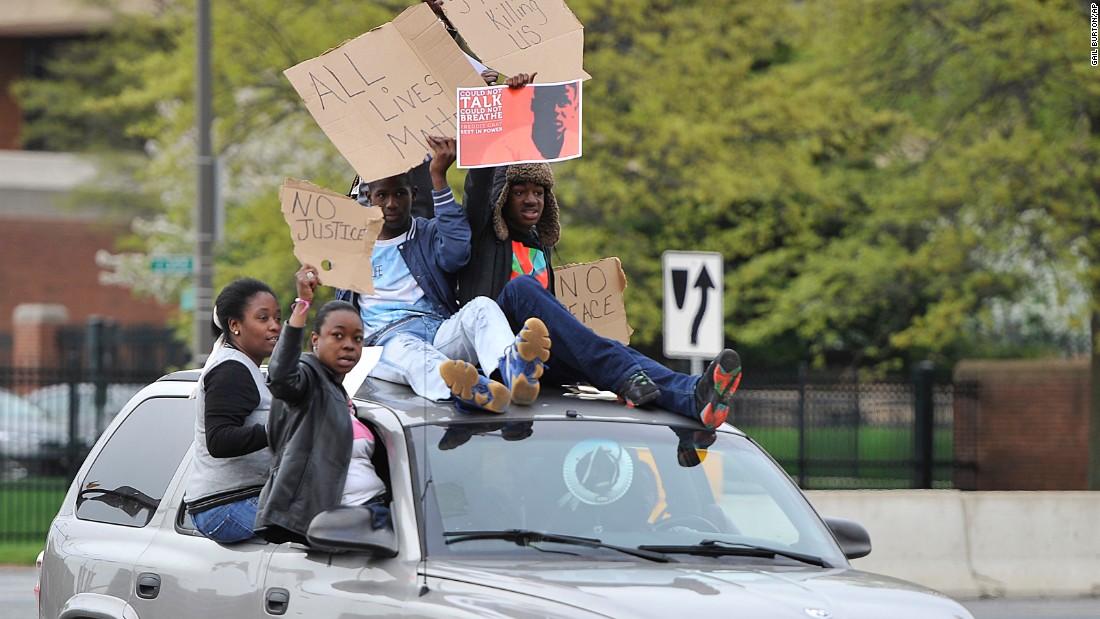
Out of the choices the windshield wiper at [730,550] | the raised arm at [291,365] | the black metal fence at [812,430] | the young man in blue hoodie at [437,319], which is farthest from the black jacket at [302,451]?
the black metal fence at [812,430]

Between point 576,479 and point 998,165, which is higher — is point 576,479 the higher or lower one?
the lower one

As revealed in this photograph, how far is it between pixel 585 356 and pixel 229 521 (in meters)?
1.38

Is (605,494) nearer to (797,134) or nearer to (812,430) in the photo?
(797,134)

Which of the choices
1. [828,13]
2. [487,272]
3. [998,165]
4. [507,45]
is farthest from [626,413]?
[828,13]

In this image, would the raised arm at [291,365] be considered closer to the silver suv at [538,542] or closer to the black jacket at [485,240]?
the silver suv at [538,542]

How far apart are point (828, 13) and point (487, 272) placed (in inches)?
636

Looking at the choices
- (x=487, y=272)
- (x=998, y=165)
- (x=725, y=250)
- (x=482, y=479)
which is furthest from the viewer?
(x=725, y=250)

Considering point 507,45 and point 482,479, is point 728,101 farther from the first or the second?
point 482,479

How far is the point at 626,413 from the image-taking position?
18.7ft

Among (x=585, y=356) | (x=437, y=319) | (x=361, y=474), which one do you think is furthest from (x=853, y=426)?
(x=361, y=474)

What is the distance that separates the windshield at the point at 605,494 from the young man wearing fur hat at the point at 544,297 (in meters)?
0.19

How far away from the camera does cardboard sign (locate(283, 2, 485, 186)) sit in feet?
21.9

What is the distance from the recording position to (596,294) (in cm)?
730

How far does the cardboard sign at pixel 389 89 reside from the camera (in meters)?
6.67
